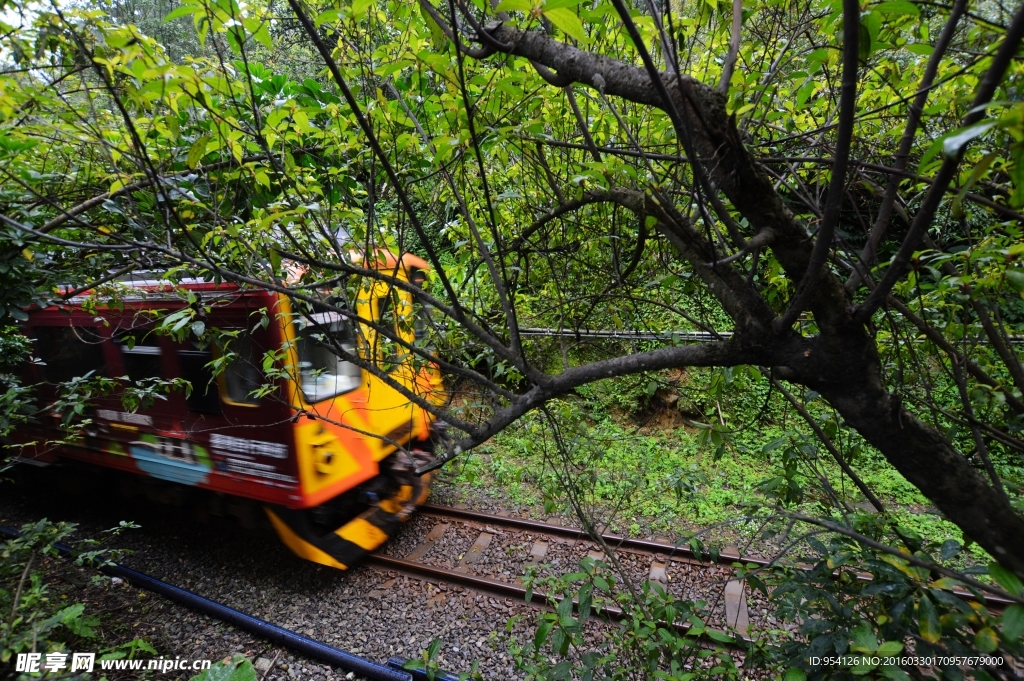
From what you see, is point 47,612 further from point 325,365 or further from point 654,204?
point 654,204

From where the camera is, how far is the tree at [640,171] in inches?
54.2

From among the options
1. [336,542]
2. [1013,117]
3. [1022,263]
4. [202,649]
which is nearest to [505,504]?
[336,542]

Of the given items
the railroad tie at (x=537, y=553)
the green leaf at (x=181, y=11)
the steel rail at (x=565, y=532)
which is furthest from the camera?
the railroad tie at (x=537, y=553)

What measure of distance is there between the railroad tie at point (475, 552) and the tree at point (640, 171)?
5.74 feet

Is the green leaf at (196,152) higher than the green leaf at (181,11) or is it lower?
lower

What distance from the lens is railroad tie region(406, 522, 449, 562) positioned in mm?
4738

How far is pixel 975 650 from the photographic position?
135 centimetres

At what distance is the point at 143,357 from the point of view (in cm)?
457

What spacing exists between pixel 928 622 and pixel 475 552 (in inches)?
153

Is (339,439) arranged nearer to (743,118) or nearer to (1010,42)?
(743,118)

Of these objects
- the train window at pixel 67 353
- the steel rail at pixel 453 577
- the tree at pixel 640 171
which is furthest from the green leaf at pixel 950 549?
the train window at pixel 67 353

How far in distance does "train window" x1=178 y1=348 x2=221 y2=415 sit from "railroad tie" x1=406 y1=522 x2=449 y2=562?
2.15m

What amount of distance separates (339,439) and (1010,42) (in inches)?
166

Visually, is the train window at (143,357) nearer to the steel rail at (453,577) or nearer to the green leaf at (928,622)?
the steel rail at (453,577)
